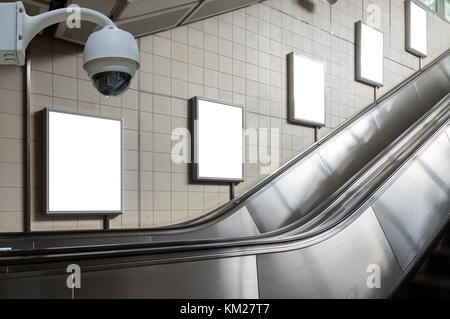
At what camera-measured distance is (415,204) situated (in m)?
3.39

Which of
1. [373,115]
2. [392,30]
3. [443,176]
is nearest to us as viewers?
[443,176]

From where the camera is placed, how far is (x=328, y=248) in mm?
2664

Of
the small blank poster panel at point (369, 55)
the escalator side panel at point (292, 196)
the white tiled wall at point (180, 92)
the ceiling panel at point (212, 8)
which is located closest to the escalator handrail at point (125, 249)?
the escalator side panel at point (292, 196)

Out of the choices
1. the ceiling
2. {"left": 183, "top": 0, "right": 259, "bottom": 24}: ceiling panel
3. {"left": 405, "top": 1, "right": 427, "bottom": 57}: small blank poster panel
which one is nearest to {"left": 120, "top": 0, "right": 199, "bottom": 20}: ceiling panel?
the ceiling

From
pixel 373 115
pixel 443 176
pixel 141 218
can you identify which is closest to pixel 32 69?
pixel 141 218

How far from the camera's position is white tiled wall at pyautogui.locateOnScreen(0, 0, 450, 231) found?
4.21 m

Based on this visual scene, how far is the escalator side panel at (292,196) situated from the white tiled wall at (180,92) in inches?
18.5

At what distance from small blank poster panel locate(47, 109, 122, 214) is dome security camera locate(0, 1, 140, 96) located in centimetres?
270

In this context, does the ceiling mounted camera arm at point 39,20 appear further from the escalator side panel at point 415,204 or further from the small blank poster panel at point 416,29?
the small blank poster panel at point 416,29

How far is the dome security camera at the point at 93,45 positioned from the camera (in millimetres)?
1562

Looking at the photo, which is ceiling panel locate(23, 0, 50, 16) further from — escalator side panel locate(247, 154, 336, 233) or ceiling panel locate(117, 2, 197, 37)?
escalator side panel locate(247, 154, 336, 233)

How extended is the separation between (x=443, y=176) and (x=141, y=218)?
309 centimetres

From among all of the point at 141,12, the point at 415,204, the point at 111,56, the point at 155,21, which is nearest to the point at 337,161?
the point at 415,204
